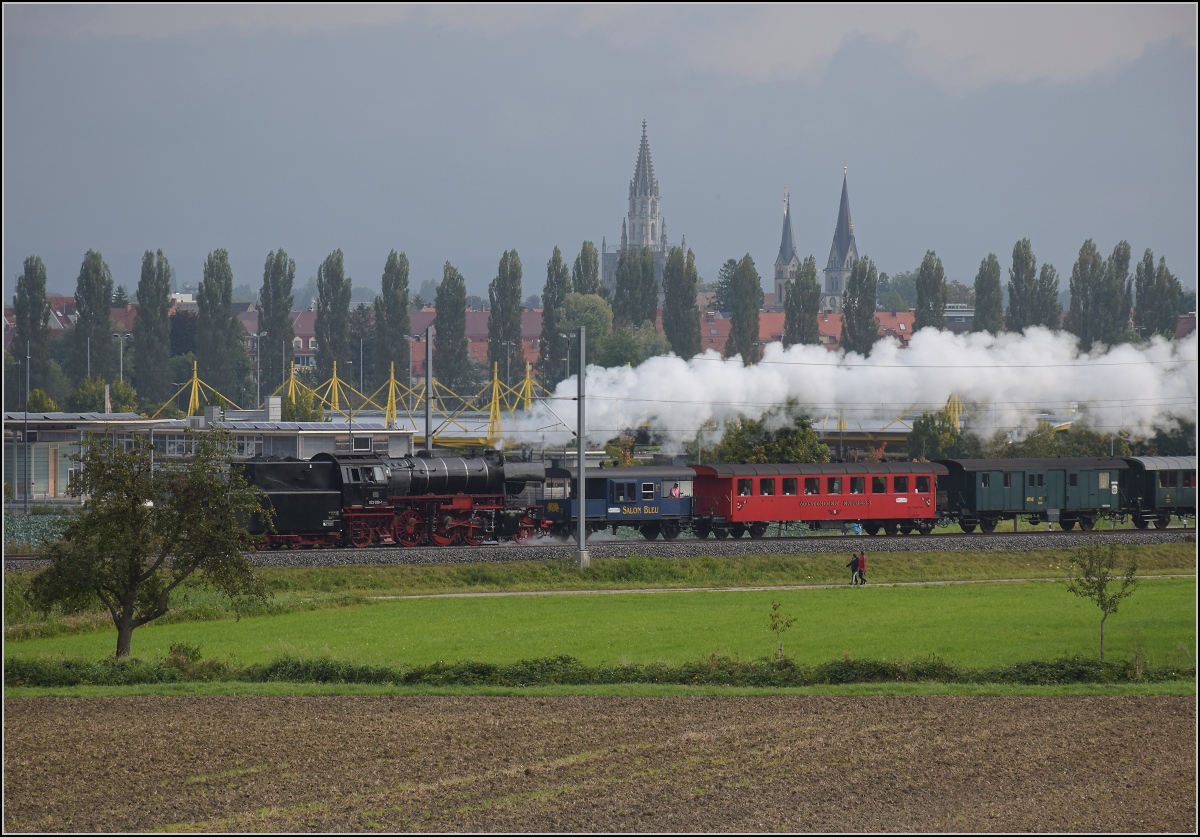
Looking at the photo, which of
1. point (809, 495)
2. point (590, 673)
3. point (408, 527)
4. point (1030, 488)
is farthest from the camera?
point (1030, 488)

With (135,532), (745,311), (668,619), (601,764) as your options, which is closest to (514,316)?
(745,311)

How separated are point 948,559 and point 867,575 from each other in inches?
163

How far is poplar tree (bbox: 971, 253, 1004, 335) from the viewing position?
11369cm

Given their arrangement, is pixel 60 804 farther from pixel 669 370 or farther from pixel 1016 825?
pixel 669 370

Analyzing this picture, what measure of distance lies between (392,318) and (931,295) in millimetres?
47171

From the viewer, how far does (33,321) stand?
100500 mm

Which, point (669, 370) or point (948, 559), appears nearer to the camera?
point (948, 559)

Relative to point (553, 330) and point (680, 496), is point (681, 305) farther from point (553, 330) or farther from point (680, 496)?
point (680, 496)

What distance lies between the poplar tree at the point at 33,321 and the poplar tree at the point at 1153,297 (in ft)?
284

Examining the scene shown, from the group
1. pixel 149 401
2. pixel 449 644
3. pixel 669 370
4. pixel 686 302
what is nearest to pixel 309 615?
pixel 449 644

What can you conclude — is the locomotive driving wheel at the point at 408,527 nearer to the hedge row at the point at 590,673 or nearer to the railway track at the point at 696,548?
the railway track at the point at 696,548

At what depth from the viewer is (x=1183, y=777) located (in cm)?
1798

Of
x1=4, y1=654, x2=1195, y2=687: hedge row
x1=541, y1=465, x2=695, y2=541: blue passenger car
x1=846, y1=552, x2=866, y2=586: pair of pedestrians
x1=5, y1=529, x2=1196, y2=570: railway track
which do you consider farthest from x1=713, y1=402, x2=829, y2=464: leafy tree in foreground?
x1=4, y1=654, x2=1195, y2=687: hedge row

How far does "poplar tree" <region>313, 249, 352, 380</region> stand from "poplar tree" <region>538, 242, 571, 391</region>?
1782 cm
